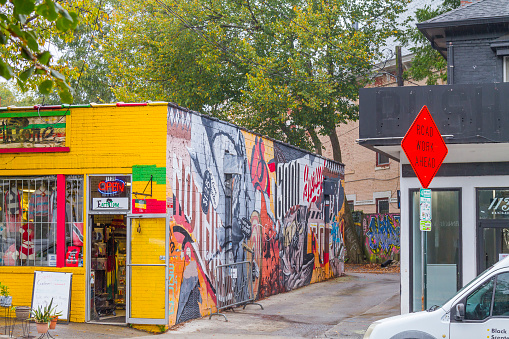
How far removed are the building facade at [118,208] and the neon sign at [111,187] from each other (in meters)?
0.02

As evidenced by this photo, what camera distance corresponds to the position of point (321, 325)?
1367cm

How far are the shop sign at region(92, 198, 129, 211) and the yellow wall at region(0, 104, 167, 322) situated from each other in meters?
0.45

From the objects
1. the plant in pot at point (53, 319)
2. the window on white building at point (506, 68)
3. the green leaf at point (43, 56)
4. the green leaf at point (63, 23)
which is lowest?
the plant in pot at point (53, 319)

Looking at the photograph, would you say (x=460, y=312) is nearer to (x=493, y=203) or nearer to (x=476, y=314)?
(x=476, y=314)

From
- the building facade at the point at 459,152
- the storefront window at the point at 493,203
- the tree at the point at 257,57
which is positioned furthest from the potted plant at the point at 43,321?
the tree at the point at 257,57

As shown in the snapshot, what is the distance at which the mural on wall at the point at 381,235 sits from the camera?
30.1 metres

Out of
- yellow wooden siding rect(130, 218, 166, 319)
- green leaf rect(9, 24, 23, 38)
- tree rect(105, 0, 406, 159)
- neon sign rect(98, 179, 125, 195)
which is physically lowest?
yellow wooden siding rect(130, 218, 166, 319)

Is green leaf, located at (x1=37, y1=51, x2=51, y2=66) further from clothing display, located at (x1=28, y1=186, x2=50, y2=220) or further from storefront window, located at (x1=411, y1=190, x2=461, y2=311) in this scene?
storefront window, located at (x1=411, y1=190, x2=461, y2=311)

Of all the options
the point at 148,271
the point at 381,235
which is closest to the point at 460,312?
the point at 148,271

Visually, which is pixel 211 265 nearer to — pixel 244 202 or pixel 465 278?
pixel 244 202

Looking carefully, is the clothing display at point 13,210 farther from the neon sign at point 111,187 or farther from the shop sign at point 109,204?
the neon sign at point 111,187

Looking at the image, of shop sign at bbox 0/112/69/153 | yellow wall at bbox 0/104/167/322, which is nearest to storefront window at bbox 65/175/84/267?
yellow wall at bbox 0/104/167/322

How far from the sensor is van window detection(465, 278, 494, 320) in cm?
755

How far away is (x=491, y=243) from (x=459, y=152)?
2.09 m
